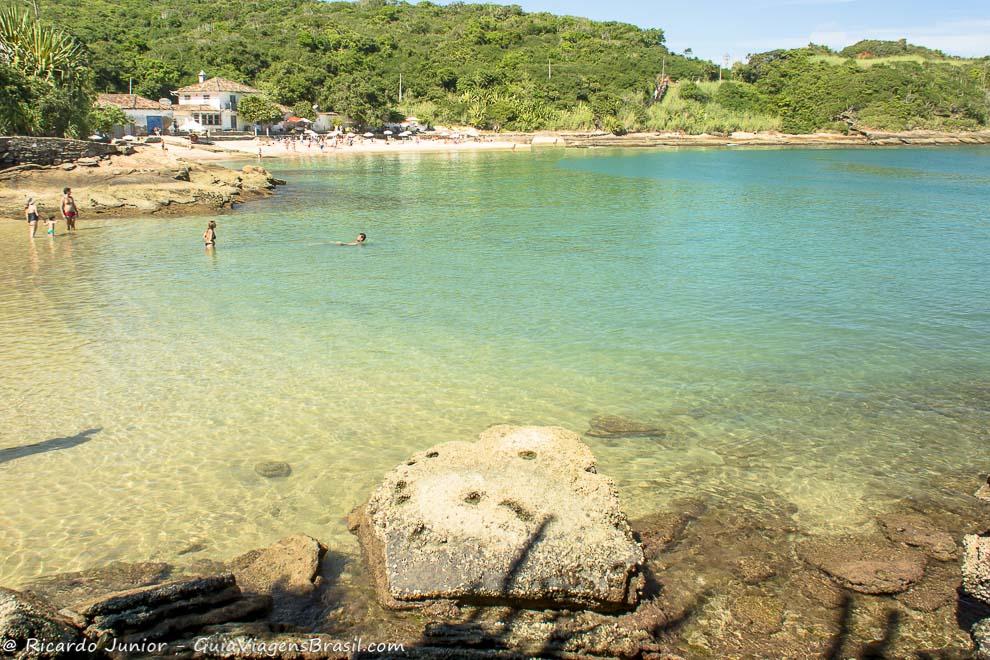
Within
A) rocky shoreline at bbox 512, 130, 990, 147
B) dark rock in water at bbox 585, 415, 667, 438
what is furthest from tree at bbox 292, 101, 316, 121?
dark rock in water at bbox 585, 415, 667, 438

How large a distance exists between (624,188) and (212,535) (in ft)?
127

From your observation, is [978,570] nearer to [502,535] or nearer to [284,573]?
[502,535]

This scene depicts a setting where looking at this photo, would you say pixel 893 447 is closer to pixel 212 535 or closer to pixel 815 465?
pixel 815 465

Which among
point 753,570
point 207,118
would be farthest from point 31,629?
point 207,118

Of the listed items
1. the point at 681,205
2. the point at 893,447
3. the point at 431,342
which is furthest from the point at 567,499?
the point at 681,205

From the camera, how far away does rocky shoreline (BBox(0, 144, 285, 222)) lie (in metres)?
26.9

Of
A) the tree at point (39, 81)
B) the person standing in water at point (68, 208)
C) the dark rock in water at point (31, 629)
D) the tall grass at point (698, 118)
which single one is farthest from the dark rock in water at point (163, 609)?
the tall grass at point (698, 118)

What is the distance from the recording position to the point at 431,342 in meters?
12.4

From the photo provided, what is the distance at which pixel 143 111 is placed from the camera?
6644 centimetres

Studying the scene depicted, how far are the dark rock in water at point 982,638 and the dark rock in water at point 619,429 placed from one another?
430 cm

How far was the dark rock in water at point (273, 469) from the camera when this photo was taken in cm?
768

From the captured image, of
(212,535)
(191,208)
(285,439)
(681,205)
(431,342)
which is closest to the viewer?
(212,535)

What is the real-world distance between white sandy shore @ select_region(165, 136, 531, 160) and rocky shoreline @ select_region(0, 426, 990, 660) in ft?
152

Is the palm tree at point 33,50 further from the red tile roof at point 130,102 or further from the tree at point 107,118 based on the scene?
the red tile roof at point 130,102
